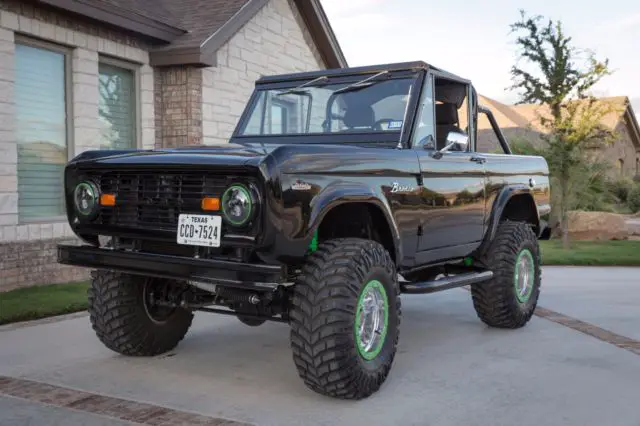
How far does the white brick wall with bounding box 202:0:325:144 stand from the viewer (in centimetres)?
1134

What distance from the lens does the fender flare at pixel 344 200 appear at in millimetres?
4102

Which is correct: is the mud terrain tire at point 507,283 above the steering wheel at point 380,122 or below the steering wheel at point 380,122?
below

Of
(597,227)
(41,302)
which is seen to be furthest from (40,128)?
(597,227)

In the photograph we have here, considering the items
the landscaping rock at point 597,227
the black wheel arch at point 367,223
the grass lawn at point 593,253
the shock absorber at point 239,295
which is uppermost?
the black wheel arch at point 367,223

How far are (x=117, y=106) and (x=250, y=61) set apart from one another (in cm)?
283

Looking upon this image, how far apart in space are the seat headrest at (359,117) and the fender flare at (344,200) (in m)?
1.02

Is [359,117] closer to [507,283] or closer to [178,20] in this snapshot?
[507,283]

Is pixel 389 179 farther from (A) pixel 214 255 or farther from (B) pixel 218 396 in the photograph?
(B) pixel 218 396

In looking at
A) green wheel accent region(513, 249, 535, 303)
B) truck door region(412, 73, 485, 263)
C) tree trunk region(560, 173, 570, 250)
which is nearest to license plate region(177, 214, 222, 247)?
truck door region(412, 73, 485, 263)

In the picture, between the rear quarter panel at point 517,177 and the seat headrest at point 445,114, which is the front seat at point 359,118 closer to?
the seat headrest at point 445,114

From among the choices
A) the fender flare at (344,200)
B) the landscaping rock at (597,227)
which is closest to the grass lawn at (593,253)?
the landscaping rock at (597,227)

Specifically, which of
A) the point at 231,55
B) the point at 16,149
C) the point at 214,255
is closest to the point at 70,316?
the point at 16,149

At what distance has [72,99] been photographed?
9.52 metres

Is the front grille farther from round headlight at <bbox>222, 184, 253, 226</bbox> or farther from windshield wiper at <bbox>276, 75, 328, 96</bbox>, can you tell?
windshield wiper at <bbox>276, 75, 328, 96</bbox>
